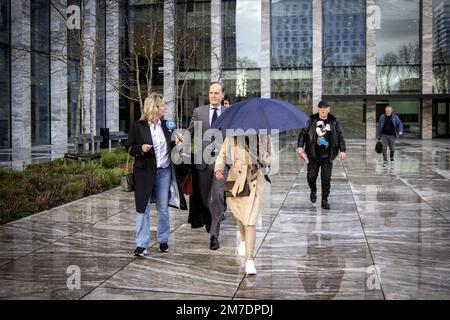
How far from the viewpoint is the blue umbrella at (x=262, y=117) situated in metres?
5.83

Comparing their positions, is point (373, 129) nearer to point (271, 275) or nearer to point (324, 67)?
point (324, 67)

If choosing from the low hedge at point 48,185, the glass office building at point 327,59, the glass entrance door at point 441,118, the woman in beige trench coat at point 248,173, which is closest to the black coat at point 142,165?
the woman in beige trench coat at point 248,173

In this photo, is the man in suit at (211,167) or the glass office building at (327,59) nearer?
the man in suit at (211,167)

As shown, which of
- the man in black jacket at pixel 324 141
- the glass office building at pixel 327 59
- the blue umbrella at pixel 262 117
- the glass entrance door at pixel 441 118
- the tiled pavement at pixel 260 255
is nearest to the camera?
the tiled pavement at pixel 260 255

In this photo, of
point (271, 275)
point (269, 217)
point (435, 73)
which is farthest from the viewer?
point (435, 73)

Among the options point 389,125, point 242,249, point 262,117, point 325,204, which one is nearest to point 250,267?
point 242,249

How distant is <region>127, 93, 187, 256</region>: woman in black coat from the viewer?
6875 millimetres

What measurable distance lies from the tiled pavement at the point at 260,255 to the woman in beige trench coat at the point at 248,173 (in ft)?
1.67

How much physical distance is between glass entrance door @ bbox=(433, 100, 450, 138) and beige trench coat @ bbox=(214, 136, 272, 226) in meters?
39.4

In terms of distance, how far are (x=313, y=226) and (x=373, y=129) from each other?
112 ft

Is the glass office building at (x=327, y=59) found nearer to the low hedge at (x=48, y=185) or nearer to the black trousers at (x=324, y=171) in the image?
the low hedge at (x=48, y=185)

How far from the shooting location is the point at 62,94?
3112cm

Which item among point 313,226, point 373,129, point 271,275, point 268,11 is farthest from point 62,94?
point 271,275

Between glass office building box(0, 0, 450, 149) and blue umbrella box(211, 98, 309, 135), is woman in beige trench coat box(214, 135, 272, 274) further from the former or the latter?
glass office building box(0, 0, 450, 149)
